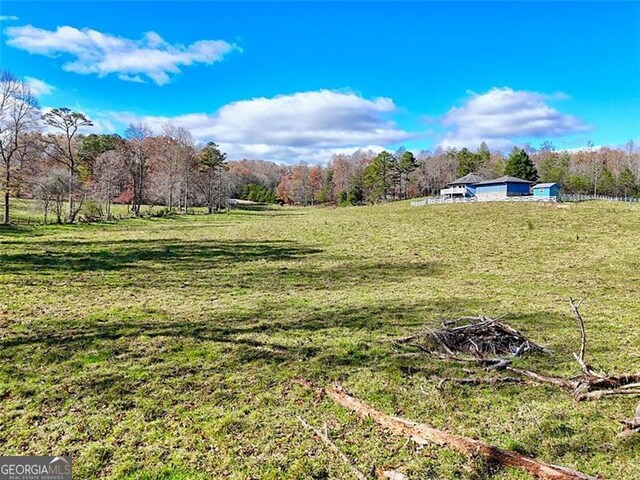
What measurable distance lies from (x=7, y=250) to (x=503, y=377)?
706 inches

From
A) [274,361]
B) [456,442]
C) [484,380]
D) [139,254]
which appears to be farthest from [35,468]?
[139,254]

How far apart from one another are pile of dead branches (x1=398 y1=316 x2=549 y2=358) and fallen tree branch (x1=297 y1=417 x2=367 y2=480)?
2735mm

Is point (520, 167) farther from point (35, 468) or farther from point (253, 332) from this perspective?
point (35, 468)

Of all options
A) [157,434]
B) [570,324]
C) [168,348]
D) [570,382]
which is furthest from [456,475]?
[570,324]

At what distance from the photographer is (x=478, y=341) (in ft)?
20.5

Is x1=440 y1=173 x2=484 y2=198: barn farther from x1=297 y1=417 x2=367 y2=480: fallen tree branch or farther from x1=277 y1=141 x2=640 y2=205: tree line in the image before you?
x1=297 y1=417 x2=367 y2=480: fallen tree branch

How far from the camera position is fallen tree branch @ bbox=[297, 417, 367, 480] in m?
3.41

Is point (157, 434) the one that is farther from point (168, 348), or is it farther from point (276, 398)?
point (168, 348)

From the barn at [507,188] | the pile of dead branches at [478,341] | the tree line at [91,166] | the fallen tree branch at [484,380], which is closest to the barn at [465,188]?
the barn at [507,188]

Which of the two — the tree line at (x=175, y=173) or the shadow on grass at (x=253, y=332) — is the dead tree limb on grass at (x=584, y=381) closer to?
the shadow on grass at (x=253, y=332)

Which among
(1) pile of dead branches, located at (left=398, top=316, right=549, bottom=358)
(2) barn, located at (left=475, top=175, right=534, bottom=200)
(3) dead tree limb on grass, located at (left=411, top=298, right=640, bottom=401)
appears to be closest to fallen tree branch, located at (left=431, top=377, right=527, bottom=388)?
(3) dead tree limb on grass, located at (left=411, top=298, right=640, bottom=401)

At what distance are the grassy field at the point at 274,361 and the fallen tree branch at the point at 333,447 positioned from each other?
7 cm

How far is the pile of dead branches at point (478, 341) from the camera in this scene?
607 centimetres

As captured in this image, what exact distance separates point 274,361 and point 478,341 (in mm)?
3110
